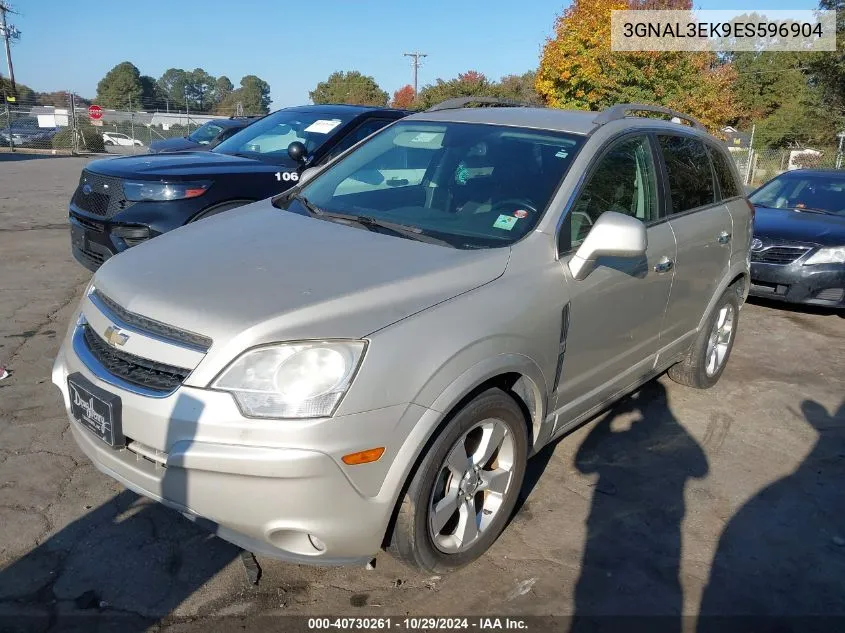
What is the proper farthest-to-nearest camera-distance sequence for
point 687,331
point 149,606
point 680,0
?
point 680,0, point 687,331, point 149,606

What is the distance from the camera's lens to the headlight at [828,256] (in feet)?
22.4

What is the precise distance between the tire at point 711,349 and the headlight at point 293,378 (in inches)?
122

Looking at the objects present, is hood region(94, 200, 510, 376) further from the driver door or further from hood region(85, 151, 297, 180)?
hood region(85, 151, 297, 180)

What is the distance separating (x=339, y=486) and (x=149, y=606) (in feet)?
3.13

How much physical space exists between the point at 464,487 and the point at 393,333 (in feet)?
2.57

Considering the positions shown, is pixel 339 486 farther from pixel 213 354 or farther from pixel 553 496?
pixel 553 496

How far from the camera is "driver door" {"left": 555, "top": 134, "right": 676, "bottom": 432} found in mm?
3205

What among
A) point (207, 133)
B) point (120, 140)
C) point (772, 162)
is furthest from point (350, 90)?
point (207, 133)

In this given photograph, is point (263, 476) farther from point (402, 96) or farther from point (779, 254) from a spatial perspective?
point (402, 96)

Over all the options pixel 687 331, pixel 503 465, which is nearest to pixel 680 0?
pixel 687 331

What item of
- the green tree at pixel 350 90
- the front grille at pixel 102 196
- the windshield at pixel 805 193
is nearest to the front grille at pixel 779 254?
the windshield at pixel 805 193

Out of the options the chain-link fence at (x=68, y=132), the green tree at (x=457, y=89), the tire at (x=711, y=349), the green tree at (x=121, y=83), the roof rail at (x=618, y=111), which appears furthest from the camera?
the green tree at (x=121, y=83)

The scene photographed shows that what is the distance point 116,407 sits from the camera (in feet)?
8.00

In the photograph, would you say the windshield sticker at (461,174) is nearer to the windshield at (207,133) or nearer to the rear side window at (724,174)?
the rear side window at (724,174)
